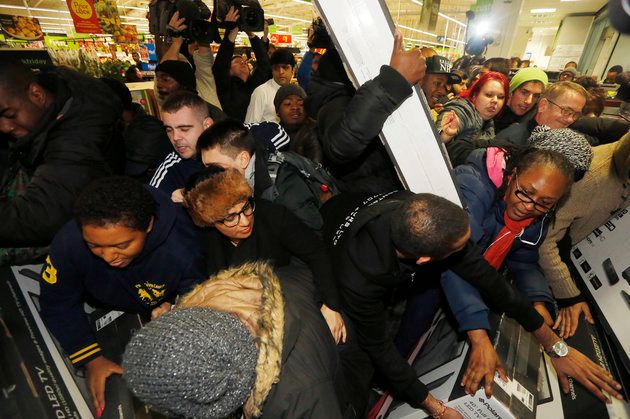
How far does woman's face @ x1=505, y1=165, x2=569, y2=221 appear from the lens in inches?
55.1

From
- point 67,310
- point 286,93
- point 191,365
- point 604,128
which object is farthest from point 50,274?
point 604,128

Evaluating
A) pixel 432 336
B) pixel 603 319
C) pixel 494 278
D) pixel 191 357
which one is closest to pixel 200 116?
pixel 191 357

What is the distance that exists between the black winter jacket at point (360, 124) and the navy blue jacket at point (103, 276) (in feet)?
2.78

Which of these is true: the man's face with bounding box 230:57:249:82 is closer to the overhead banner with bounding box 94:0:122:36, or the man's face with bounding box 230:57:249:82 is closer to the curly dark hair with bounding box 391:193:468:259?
the overhead banner with bounding box 94:0:122:36

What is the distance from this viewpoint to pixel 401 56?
113cm

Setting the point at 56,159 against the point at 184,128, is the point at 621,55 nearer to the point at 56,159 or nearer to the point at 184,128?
→ the point at 184,128

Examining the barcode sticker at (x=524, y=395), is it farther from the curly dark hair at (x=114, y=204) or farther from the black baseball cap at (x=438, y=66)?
the black baseball cap at (x=438, y=66)

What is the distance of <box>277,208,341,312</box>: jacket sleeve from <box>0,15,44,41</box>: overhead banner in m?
7.28

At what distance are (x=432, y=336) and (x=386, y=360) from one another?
806 mm

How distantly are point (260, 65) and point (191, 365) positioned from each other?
3.89 meters

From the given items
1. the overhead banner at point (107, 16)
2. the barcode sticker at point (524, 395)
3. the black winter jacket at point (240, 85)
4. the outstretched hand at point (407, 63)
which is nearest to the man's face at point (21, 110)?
the outstretched hand at point (407, 63)

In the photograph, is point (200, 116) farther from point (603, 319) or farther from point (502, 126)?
point (502, 126)

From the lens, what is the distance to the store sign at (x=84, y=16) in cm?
492

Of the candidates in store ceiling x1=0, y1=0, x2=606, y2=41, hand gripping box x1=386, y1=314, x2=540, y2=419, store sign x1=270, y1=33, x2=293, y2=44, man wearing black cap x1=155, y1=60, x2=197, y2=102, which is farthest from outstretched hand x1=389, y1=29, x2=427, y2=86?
store sign x1=270, y1=33, x2=293, y2=44
